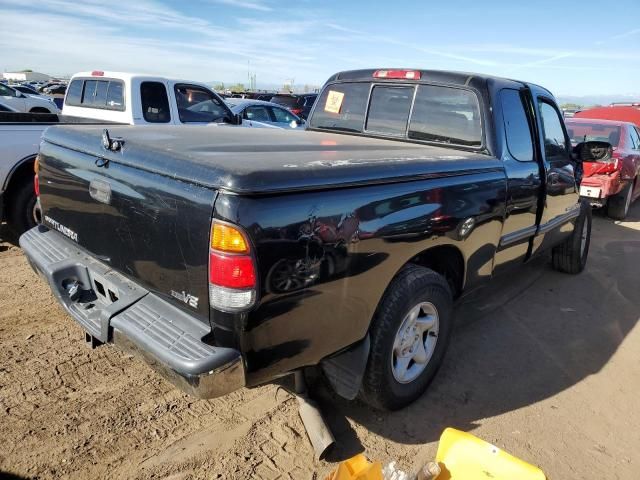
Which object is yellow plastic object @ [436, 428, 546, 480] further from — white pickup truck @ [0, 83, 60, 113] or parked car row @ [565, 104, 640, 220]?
white pickup truck @ [0, 83, 60, 113]

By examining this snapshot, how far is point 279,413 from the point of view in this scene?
2.79 metres

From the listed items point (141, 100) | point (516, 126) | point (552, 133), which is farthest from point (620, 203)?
point (141, 100)

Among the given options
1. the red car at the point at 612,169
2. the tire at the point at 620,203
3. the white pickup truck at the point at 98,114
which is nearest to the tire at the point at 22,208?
the white pickup truck at the point at 98,114

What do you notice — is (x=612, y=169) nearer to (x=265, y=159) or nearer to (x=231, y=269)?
(x=265, y=159)

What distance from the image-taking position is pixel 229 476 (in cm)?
232

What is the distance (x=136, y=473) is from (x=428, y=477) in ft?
4.46

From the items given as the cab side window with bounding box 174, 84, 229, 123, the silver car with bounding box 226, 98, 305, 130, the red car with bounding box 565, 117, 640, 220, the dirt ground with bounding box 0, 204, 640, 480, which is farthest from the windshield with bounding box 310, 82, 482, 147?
the silver car with bounding box 226, 98, 305, 130

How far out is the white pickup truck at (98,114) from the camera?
189 inches

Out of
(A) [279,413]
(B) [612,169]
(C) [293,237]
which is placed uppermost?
(C) [293,237]

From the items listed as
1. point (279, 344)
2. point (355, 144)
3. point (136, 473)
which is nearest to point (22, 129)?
point (355, 144)

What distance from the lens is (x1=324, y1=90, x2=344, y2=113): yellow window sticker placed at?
4.30 meters

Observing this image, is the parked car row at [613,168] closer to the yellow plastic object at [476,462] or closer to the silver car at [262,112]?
the silver car at [262,112]

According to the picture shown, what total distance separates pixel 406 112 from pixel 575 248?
2.80 meters

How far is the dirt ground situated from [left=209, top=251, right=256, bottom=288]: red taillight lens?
1072 millimetres
